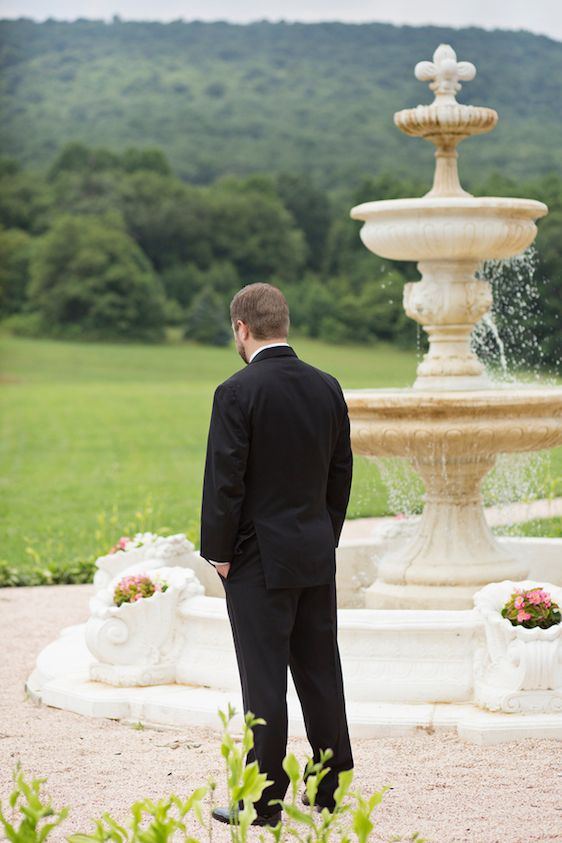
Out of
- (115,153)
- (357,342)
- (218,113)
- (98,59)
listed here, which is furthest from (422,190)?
(98,59)

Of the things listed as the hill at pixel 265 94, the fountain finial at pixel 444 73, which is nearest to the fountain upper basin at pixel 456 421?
the fountain finial at pixel 444 73

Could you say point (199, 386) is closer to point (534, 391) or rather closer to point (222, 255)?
point (222, 255)

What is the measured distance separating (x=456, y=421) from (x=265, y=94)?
69.8 meters

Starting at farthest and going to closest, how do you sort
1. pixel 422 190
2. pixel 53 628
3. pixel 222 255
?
pixel 222 255 < pixel 422 190 < pixel 53 628

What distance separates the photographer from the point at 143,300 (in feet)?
155

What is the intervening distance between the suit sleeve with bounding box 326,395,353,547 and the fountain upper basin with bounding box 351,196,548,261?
2.44 m

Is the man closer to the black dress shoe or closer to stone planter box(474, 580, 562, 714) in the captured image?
the black dress shoe

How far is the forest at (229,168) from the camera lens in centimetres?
4572

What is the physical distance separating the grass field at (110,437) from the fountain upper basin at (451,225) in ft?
10.4

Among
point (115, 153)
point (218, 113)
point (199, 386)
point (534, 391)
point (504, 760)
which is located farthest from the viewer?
point (218, 113)

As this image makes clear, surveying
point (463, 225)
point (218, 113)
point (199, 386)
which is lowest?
point (199, 386)

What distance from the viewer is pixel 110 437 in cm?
3017

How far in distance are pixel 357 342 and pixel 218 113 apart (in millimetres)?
30901

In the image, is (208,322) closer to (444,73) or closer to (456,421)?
(444,73)
